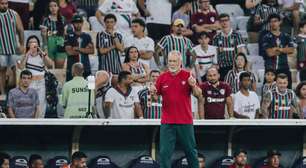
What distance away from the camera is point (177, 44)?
19844 mm

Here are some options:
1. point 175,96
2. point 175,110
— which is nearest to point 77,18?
point 175,96

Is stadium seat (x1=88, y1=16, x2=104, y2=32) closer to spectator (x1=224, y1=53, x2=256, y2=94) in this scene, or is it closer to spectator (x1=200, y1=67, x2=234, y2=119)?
spectator (x1=224, y1=53, x2=256, y2=94)

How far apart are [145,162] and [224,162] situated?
4.23 ft

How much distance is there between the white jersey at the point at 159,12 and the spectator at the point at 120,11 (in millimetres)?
655

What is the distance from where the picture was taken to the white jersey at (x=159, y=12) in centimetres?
2155

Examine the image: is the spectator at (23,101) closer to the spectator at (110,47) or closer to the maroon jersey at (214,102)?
the spectator at (110,47)

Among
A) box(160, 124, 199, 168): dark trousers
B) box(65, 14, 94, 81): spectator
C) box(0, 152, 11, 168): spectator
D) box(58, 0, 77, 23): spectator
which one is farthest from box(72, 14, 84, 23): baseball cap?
box(160, 124, 199, 168): dark trousers

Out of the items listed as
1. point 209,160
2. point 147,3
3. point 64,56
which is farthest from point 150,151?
point 147,3

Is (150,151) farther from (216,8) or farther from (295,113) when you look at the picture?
(216,8)

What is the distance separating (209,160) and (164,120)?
4.33 meters

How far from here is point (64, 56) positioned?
20.0 metres

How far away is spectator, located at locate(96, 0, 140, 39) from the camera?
68.4 ft

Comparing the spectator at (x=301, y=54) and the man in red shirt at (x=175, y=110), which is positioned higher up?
the spectator at (x=301, y=54)

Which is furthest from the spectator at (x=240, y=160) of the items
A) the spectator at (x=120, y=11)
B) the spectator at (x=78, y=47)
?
the spectator at (x=120, y=11)
